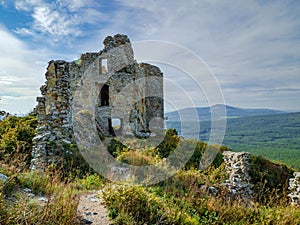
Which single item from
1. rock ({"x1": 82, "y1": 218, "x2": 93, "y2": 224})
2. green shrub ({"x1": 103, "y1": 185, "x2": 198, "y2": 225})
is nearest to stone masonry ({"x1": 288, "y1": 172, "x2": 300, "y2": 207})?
green shrub ({"x1": 103, "y1": 185, "x2": 198, "y2": 225})

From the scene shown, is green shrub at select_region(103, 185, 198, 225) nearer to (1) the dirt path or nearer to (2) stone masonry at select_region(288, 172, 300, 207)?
(1) the dirt path

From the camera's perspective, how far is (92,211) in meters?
5.45

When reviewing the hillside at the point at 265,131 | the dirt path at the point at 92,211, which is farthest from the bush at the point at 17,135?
the hillside at the point at 265,131

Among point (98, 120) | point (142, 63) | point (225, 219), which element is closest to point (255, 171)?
point (225, 219)

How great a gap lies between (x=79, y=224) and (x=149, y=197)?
2037 mm

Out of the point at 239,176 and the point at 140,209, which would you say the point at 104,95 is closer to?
the point at 239,176

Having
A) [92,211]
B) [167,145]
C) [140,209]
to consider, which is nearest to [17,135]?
[92,211]

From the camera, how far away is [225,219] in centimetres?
646

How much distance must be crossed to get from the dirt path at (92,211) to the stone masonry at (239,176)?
6.66 meters

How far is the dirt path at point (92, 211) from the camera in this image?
16.2 ft

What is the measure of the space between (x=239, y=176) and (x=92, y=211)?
843cm

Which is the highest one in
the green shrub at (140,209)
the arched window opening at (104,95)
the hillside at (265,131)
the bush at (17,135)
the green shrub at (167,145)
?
the arched window opening at (104,95)

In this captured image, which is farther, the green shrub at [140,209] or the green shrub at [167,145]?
the green shrub at [167,145]

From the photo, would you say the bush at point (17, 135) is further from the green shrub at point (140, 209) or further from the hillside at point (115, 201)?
the green shrub at point (140, 209)
